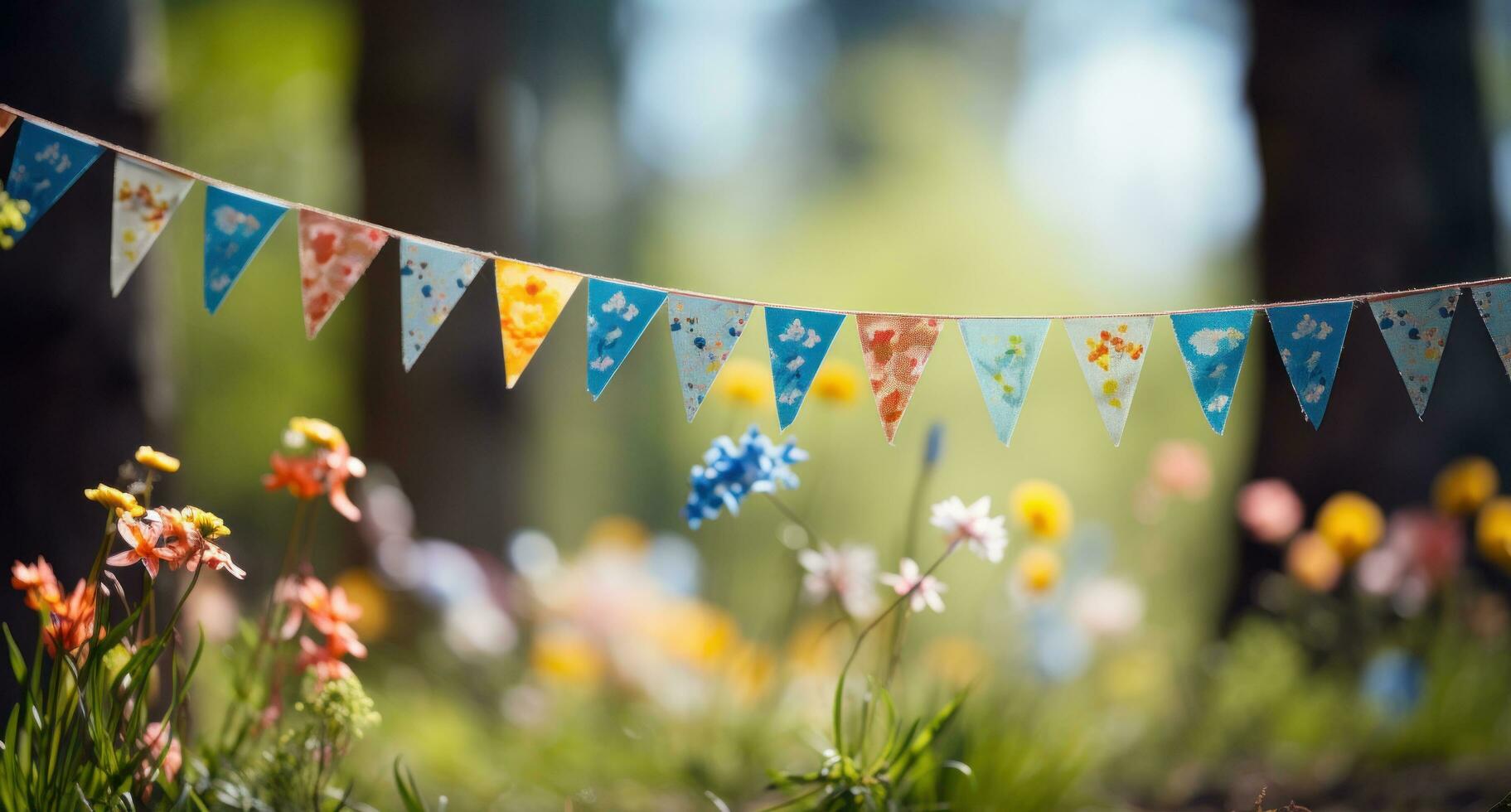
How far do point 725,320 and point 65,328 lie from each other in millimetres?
1507

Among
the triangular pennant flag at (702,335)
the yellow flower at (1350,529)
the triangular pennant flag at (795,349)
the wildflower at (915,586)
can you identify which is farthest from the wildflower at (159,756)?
the yellow flower at (1350,529)

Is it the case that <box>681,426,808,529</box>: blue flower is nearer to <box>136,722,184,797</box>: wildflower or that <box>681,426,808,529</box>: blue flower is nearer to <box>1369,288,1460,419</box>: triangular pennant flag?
<box>136,722,184,797</box>: wildflower

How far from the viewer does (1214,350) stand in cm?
189

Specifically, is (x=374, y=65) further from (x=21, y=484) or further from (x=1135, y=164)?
(x=1135, y=164)

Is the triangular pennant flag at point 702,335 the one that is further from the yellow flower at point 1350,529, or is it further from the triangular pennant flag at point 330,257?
the yellow flower at point 1350,529

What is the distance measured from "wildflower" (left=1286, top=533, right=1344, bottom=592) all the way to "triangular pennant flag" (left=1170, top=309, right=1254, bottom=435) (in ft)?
5.50

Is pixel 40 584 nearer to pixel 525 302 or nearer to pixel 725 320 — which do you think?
pixel 525 302

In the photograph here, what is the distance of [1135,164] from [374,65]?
29.9ft

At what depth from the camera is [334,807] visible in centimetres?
188

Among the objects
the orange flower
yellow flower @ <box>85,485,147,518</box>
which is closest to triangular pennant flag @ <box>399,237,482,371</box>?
yellow flower @ <box>85,485,147,518</box>

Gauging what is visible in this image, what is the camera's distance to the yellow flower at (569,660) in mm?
3381

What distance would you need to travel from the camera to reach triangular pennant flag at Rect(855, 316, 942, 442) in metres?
1.91

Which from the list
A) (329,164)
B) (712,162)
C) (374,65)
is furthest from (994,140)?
(374,65)

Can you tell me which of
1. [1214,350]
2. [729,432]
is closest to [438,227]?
[729,432]
